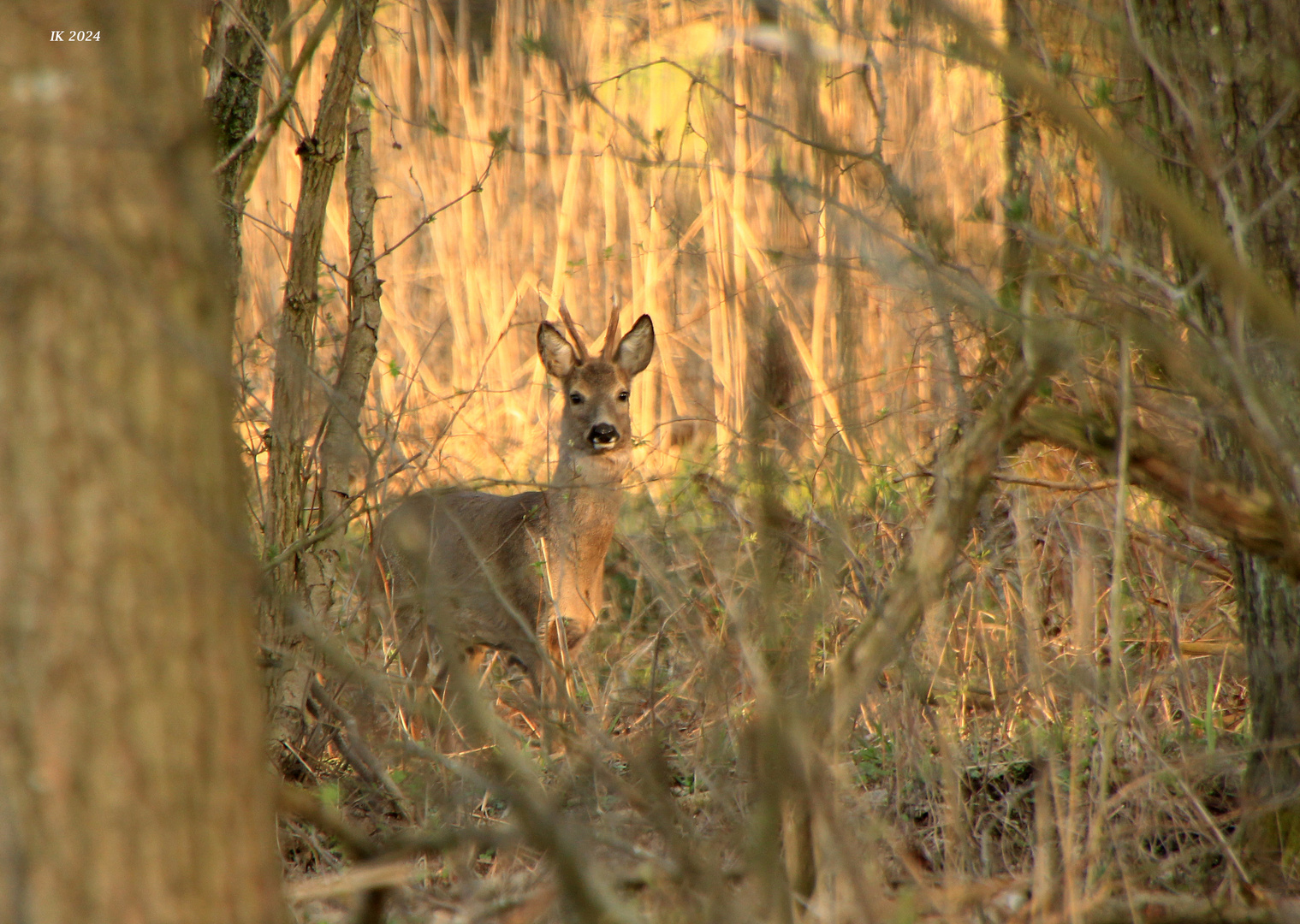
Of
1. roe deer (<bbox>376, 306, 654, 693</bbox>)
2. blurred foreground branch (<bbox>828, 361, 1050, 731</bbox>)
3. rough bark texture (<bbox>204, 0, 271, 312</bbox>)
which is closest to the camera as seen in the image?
blurred foreground branch (<bbox>828, 361, 1050, 731</bbox>)

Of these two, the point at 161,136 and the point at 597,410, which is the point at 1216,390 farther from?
the point at 597,410

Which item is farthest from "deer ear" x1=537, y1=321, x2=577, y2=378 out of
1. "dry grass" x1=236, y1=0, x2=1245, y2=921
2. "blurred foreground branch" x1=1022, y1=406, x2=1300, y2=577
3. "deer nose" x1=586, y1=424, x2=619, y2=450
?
"blurred foreground branch" x1=1022, y1=406, x2=1300, y2=577

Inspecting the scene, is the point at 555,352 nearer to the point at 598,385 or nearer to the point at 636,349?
the point at 598,385

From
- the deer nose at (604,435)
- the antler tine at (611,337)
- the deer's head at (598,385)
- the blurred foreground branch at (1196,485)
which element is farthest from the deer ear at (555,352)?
the blurred foreground branch at (1196,485)

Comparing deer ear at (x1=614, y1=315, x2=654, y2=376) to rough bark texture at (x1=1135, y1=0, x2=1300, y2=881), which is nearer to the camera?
rough bark texture at (x1=1135, y1=0, x2=1300, y2=881)

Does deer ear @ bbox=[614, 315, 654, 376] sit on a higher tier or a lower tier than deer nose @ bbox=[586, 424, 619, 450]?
higher

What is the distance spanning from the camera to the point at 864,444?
174 inches

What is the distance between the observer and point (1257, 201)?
Answer: 3105 millimetres

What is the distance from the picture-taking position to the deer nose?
712 cm

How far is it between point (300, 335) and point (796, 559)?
1.95 meters

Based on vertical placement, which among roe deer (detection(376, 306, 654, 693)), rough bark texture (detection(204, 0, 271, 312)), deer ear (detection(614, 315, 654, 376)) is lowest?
roe deer (detection(376, 306, 654, 693))

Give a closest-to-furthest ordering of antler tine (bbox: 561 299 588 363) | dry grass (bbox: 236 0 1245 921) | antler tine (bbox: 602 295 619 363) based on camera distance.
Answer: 1. dry grass (bbox: 236 0 1245 921)
2. antler tine (bbox: 561 299 588 363)
3. antler tine (bbox: 602 295 619 363)

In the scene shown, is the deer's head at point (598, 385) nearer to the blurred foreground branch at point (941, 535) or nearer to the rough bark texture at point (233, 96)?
the rough bark texture at point (233, 96)

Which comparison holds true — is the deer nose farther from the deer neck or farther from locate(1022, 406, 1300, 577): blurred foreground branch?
locate(1022, 406, 1300, 577): blurred foreground branch
